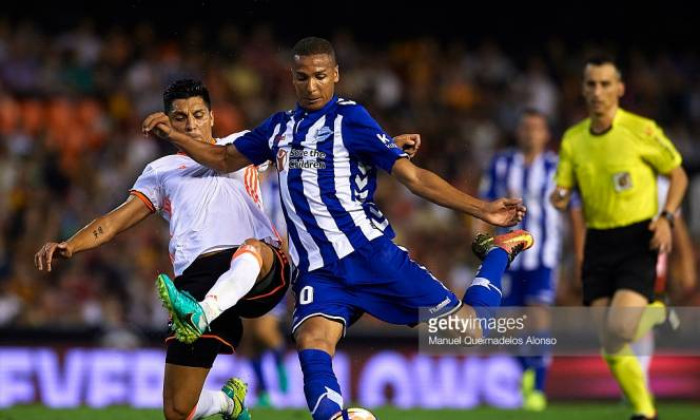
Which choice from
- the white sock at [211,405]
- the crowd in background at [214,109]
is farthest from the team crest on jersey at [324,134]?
the crowd in background at [214,109]

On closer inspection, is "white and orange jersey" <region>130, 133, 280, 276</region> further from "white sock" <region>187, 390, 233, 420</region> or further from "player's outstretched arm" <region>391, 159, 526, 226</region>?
"player's outstretched arm" <region>391, 159, 526, 226</region>

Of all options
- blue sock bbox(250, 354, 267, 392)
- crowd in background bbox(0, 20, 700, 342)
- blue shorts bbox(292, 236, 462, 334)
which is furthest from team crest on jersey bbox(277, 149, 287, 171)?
crowd in background bbox(0, 20, 700, 342)

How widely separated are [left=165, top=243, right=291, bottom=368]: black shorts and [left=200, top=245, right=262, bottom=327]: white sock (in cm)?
31

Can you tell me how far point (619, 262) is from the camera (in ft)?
27.4

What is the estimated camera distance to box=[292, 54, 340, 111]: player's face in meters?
6.36

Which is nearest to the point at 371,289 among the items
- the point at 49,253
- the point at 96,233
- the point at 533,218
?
the point at 96,233

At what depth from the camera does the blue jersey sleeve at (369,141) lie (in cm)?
628

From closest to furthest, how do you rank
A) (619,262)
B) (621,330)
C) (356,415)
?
(356,415) < (621,330) < (619,262)

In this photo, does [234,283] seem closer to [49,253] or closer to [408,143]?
[49,253]

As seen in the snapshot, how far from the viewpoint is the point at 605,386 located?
11.5 metres

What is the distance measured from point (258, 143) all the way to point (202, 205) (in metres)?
0.60

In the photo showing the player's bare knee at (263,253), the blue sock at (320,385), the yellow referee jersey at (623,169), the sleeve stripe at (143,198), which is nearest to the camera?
the blue sock at (320,385)

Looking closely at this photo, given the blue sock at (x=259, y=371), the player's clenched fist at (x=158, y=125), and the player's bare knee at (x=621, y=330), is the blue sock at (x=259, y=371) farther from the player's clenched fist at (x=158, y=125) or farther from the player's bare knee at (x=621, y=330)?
the player's clenched fist at (x=158, y=125)

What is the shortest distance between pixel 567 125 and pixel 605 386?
518cm
